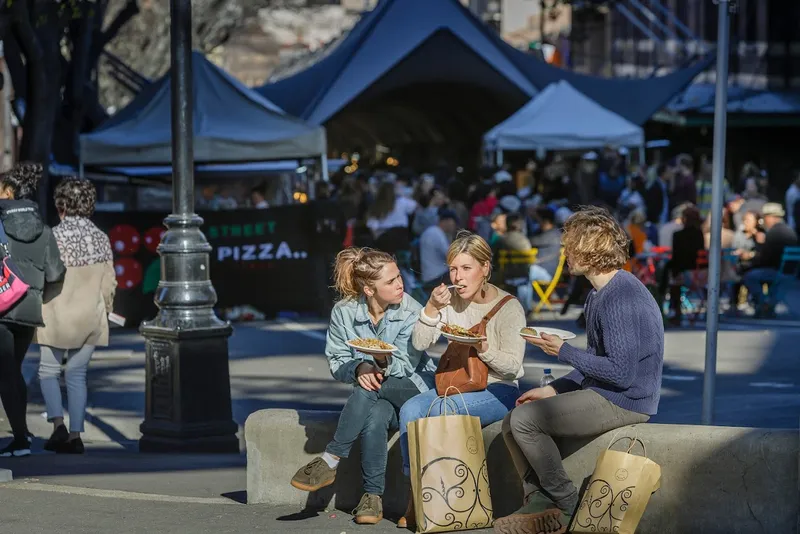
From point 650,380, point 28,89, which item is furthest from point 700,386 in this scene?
point 28,89

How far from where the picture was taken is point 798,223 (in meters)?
25.1

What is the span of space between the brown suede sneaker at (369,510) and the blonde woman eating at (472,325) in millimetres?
145

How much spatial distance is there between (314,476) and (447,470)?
2.33ft

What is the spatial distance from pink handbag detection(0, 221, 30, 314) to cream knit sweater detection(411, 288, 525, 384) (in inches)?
125

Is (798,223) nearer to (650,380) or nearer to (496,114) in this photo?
(496,114)

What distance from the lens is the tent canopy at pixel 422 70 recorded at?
2628cm

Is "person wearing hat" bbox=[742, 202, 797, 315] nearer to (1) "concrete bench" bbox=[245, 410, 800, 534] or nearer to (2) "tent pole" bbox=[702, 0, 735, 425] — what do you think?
(2) "tent pole" bbox=[702, 0, 735, 425]

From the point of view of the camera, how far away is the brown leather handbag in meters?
7.05

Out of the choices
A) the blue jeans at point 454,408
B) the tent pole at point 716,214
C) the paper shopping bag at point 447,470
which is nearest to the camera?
the paper shopping bag at point 447,470

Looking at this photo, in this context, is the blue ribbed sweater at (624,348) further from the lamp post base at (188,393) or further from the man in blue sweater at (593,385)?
the lamp post base at (188,393)

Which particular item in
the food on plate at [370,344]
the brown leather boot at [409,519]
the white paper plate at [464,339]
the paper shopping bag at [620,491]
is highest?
the white paper plate at [464,339]

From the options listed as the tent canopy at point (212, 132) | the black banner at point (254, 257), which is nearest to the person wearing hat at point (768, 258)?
the black banner at point (254, 257)

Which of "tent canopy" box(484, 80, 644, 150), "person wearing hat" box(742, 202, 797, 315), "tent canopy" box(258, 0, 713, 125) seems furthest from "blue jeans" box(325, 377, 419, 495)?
"tent canopy" box(258, 0, 713, 125)

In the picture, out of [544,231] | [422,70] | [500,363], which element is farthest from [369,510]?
[422,70]
